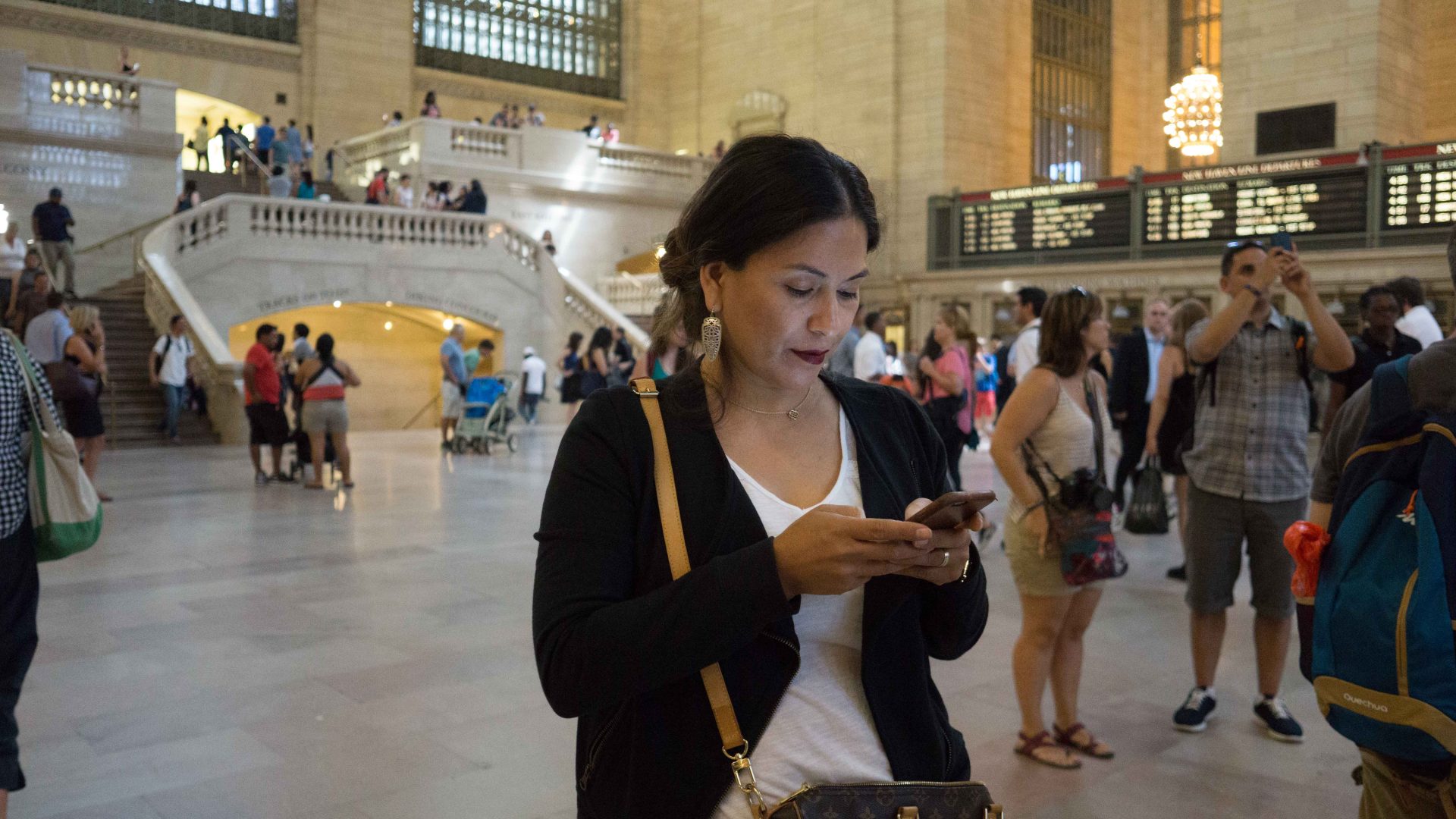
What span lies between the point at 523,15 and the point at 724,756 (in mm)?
31434

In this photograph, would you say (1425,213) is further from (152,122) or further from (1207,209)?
(152,122)

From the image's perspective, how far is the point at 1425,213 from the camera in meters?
16.7

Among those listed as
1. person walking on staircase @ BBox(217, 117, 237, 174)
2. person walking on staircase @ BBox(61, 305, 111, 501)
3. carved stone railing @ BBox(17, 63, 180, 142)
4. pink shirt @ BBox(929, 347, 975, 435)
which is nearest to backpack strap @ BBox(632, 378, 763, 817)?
pink shirt @ BBox(929, 347, 975, 435)

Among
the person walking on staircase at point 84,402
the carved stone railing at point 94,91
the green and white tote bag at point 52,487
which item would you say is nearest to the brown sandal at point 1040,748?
the green and white tote bag at point 52,487

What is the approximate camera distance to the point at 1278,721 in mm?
4148

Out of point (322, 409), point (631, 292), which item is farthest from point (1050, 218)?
point (322, 409)

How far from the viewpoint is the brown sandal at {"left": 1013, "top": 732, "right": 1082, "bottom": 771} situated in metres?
3.88

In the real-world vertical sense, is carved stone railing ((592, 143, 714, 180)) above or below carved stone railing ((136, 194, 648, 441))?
above

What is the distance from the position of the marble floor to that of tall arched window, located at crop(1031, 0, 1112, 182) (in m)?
21.2

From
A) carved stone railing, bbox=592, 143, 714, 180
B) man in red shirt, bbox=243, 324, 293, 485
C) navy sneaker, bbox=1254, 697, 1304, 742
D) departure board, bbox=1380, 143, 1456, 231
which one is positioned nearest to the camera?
navy sneaker, bbox=1254, 697, 1304, 742

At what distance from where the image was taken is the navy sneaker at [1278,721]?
4.12 metres

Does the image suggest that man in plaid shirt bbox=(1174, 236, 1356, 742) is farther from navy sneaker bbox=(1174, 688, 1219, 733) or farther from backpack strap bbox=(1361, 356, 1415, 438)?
backpack strap bbox=(1361, 356, 1415, 438)

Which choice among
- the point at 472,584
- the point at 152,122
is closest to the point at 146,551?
the point at 472,584

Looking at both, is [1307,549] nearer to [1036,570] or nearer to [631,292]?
Answer: [1036,570]
